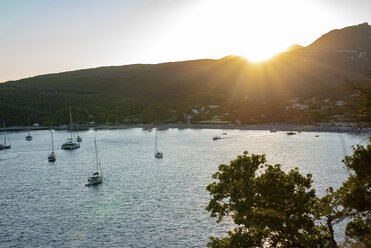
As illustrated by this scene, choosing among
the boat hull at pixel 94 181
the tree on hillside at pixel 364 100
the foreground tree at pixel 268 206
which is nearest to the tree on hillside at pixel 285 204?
the foreground tree at pixel 268 206

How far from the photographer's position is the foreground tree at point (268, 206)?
20.0m

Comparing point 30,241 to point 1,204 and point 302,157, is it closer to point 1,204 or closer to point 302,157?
point 1,204

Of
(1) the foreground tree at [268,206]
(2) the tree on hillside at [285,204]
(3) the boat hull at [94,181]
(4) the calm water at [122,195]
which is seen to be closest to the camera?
(2) the tree on hillside at [285,204]

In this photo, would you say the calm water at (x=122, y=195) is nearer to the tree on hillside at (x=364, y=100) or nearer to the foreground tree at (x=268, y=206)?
the tree on hillside at (x=364, y=100)

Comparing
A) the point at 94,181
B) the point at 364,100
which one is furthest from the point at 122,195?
the point at 364,100

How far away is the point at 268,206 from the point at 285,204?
1.18 metres

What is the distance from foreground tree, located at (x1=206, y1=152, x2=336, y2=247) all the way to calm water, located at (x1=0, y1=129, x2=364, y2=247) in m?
5.91

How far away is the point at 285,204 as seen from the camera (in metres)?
20.9

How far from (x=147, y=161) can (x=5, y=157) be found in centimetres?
5860

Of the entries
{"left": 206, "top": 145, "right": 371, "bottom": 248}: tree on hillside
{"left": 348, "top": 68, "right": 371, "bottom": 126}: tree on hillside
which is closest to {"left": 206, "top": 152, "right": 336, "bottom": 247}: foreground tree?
{"left": 206, "top": 145, "right": 371, "bottom": 248}: tree on hillside

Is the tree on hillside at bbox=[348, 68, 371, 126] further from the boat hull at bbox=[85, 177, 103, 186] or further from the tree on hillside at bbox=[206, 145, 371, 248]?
the boat hull at bbox=[85, 177, 103, 186]

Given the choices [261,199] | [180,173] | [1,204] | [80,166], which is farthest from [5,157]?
[261,199]

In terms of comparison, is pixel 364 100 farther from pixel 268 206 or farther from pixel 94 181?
pixel 94 181

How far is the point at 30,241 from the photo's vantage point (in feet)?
139
